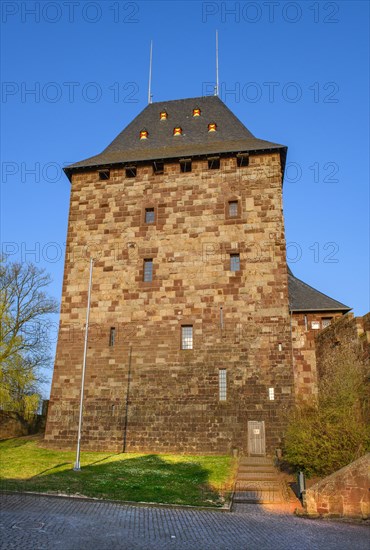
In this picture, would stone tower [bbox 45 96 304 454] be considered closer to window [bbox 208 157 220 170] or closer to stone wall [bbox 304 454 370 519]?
window [bbox 208 157 220 170]

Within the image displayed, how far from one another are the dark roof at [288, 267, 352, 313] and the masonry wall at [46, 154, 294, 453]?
70.1 inches

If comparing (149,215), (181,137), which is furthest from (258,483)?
(181,137)

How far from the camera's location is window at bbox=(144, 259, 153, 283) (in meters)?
24.7

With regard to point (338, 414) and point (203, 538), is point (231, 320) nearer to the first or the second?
point (338, 414)

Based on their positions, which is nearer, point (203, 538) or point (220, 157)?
point (203, 538)

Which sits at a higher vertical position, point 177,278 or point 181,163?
point 181,163

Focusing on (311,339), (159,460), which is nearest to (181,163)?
(311,339)

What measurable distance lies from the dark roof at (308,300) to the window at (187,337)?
4.84 metres

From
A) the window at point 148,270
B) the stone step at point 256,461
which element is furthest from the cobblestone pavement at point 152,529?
the window at point 148,270

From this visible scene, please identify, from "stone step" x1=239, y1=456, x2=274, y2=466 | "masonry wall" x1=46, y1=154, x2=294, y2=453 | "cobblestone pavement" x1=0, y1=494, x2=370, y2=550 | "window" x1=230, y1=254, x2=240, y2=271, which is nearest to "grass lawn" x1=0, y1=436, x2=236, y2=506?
"stone step" x1=239, y1=456, x2=274, y2=466

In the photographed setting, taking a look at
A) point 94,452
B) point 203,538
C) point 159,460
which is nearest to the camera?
point 203,538

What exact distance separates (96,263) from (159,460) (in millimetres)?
9885

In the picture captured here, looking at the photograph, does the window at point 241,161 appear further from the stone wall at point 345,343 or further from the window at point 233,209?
the stone wall at point 345,343

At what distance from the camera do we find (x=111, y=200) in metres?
26.4
